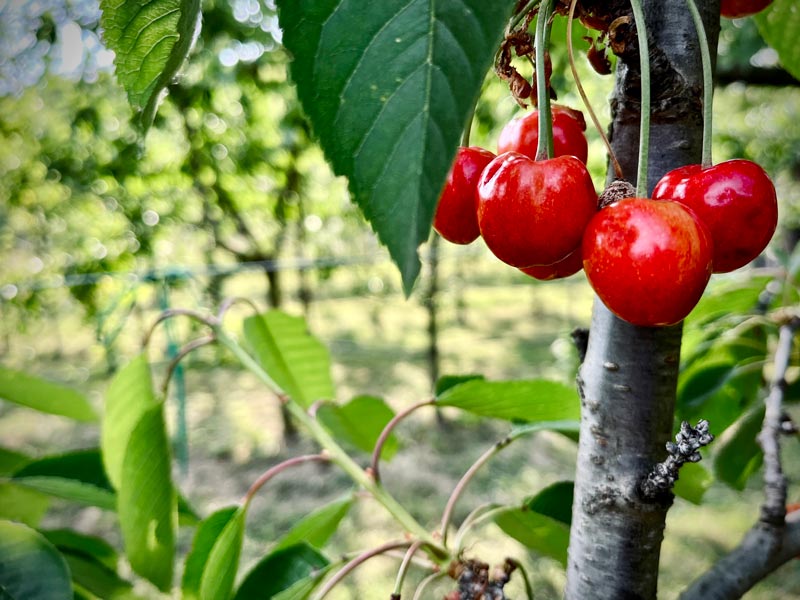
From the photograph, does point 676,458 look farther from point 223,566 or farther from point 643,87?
point 223,566

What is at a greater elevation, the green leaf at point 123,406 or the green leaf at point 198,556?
the green leaf at point 123,406

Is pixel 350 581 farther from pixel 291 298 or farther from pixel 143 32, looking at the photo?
pixel 291 298

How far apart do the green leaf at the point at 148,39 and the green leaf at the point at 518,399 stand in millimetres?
409

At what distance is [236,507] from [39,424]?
454 centimetres

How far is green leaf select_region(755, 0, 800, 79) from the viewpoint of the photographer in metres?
0.61

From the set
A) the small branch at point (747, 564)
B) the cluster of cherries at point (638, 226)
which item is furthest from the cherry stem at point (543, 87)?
the small branch at point (747, 564)

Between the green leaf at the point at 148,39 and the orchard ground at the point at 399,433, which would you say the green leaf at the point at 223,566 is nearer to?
the orchard ground at the point at 399,433

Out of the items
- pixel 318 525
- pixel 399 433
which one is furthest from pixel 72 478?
pixel 399 433

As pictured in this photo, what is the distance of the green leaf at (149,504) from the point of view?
593 millimetres

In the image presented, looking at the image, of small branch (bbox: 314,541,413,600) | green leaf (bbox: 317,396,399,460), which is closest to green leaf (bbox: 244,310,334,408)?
green leaf (bbox: 317,396,399,460)

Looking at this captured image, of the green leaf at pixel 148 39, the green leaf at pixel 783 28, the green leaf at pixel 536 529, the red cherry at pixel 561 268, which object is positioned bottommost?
the green leaf at pixel 536 529

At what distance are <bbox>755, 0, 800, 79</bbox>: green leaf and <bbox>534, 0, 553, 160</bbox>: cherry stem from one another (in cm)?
38

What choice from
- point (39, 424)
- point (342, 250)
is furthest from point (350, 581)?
point (342, 250)

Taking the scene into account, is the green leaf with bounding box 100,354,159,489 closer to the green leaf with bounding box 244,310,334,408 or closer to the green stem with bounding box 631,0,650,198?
the green leaf with bounding box 244,310,334,408
